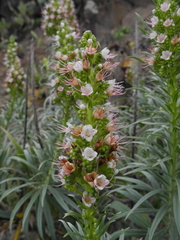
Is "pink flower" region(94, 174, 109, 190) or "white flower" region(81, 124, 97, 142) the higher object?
"white flower" region(81, 124, 97, 142)

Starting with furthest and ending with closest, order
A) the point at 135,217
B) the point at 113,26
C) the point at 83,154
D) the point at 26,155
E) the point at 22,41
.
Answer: the point at 22,41
the point at 113,26
the point at 26,155
the point at 135,217
the point at 83,154

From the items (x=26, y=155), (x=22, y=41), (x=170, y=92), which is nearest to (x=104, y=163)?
(x=170, y=92)

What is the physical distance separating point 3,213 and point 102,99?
1.89 metres

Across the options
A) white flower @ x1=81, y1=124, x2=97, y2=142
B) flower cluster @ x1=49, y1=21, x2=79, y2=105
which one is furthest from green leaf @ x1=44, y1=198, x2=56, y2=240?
white flower @ x1=81, y1=124, x2=97, y2=142

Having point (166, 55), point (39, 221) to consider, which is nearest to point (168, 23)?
point (166, 55)

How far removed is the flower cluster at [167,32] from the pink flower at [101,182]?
0.90 meters

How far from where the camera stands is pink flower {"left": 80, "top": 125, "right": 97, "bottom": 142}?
51.0 inches

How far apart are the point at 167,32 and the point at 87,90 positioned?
83cm

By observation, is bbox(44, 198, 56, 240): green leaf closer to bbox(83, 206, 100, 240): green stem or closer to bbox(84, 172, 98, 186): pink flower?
bbox(83, 206, 100, 240): green stem

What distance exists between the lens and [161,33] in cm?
188

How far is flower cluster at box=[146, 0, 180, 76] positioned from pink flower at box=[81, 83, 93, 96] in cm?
72

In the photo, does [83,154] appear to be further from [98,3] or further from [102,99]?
[98,3]

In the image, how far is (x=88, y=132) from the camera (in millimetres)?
1310

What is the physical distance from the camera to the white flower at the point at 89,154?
1.29 meters
